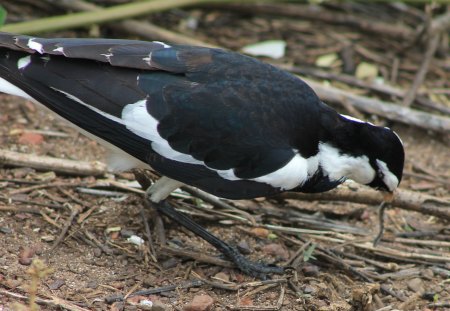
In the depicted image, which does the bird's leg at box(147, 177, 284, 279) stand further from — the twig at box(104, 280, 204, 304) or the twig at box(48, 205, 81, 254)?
the twig at box(48, 205, 81, 254)

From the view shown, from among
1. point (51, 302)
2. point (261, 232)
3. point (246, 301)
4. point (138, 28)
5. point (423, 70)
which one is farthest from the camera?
point (423, 70)

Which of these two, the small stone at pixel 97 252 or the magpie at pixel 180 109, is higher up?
the magpie at pixel 180 109

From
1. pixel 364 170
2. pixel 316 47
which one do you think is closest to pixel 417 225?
pixel 364 170

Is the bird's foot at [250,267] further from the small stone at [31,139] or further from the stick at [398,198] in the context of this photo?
the small stone at [31,139]

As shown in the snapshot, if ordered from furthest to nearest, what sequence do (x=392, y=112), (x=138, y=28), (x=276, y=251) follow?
(x=138, y=28)
(x=392, y=112)
(x=276, y=251)

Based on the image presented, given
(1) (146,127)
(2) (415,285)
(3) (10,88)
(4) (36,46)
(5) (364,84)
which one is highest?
(4) (36,46)

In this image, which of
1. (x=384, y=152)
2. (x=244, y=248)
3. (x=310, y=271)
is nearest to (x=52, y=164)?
(x=244, y=248)

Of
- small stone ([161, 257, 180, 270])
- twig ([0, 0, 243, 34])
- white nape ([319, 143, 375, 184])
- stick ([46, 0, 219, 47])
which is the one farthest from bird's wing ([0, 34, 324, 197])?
stick ([46, 0, 219, 47])

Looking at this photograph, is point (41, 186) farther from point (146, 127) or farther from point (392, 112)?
point (392, 112)

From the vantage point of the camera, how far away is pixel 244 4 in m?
6.69

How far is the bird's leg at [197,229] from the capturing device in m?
4.39

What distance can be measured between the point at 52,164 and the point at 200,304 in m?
1.41

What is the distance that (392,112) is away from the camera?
229 inches

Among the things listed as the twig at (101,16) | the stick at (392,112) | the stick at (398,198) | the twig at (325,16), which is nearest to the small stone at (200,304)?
the stick at (398,198)
